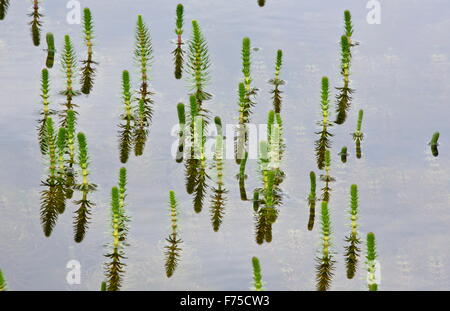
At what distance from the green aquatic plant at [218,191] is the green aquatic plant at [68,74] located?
2049mm

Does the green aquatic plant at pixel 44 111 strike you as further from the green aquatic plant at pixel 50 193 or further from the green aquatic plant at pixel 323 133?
the green aquatic plant at pixel 323 133

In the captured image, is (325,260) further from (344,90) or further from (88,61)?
(88,61)

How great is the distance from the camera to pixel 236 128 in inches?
496

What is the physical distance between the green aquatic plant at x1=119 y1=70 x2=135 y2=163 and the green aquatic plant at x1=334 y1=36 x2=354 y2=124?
2.41 m

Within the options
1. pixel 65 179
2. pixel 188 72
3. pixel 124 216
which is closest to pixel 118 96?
pixel 188 72

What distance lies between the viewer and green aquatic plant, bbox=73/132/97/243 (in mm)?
10891

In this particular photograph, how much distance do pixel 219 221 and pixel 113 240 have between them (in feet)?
3.63

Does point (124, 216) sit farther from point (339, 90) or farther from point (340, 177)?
point (339, 90)

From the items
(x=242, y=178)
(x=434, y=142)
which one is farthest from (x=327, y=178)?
(x=434, y=142)

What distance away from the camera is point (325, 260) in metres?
10.5

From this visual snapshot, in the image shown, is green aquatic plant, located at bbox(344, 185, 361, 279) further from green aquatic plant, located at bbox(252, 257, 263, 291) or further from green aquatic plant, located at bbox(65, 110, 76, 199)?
green aquatic plant, located at bbox(65, 110, 76, 199)

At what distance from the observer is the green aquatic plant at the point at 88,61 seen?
13430mm

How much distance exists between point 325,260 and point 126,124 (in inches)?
130

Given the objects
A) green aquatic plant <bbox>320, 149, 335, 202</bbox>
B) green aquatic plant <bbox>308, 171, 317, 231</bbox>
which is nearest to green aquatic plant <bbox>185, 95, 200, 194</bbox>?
green aquatic plant <bbox>308, 171, 317, 231</bbox>
